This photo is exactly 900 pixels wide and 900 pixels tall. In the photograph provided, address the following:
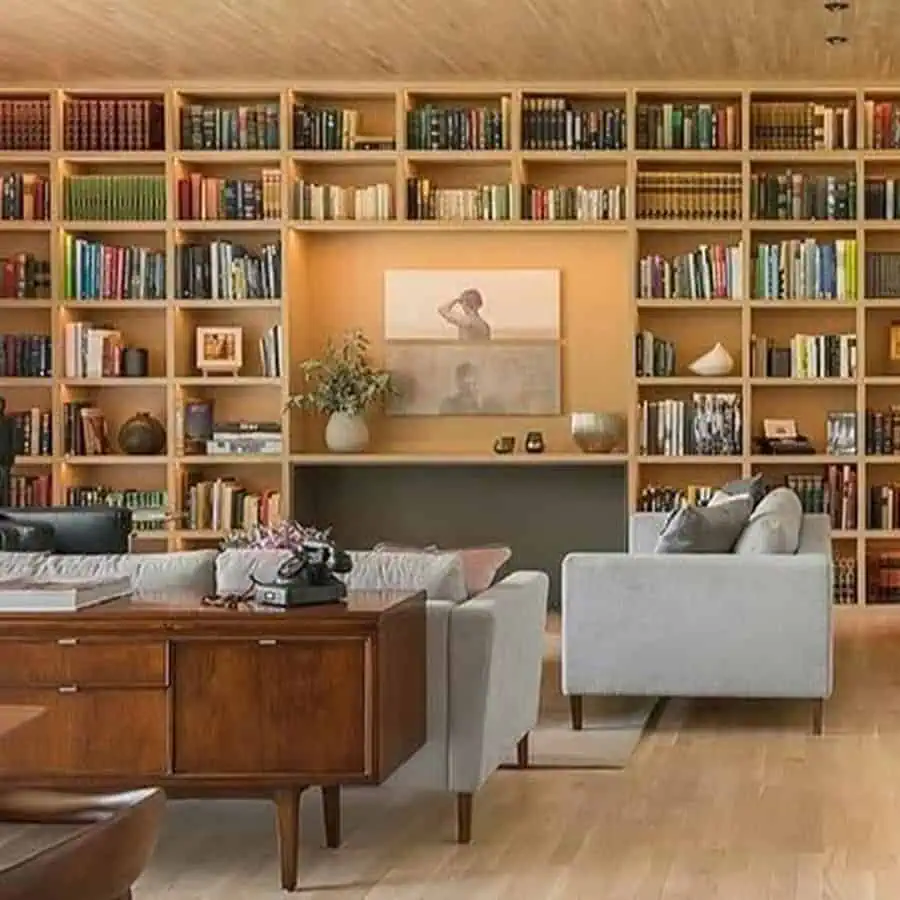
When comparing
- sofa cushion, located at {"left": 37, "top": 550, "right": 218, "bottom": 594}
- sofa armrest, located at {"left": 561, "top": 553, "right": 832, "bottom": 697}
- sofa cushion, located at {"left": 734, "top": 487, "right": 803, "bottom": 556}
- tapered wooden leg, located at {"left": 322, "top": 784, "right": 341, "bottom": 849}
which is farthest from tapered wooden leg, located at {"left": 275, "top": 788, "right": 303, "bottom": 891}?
sofa cushion, located at {"left": 734, "top": 487, "right": 803, "bottom": 556}

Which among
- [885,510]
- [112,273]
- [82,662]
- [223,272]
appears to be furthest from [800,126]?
[82,662]

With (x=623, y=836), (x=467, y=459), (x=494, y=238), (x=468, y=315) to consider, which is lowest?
(x=623, y=836)

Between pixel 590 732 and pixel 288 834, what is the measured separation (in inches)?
87.6

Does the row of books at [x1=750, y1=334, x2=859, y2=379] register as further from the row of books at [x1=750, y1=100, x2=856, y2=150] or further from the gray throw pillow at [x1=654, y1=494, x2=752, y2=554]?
the gray throw pillow at [x1=654, y1=494, x2=752, y2=554]

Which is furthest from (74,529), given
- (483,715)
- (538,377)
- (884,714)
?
(538,377)

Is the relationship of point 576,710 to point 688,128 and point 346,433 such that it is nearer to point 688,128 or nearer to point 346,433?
point 346,433

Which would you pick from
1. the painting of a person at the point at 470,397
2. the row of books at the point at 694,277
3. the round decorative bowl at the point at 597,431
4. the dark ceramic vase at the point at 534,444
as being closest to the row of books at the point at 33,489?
the painting of a person at the point at 470,397

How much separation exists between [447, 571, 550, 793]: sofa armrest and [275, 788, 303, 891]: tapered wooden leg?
1.79 ft

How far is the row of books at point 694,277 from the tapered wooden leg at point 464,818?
5.42 m

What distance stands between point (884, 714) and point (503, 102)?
438 cm

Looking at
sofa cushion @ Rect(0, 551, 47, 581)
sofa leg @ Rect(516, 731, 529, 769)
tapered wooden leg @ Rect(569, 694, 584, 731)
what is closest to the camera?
sofa cushion @ Rect(0, 551, 47, 581)

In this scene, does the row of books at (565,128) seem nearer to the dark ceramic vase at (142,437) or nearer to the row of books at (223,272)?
the row of books at (223,272)

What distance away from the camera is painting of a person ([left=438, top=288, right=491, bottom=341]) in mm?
10039

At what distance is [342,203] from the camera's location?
388 inches
